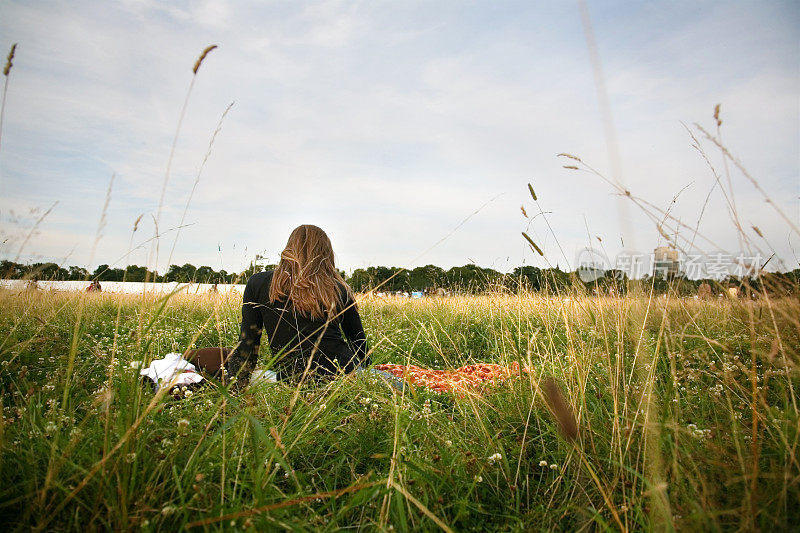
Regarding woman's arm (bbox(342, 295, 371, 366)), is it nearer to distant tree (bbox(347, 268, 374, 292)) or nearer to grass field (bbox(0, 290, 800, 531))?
grass field (bbox(0, 290, 800, 531))

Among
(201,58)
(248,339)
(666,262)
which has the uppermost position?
(201,58)

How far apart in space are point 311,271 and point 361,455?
195cm

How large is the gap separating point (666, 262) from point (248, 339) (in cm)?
275

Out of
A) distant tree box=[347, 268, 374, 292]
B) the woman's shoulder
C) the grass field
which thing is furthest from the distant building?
distant tree box=[347, 268, 374, 292]

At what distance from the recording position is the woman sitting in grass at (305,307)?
134 inches

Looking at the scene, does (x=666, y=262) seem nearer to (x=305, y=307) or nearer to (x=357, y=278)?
(x=305, y=307)

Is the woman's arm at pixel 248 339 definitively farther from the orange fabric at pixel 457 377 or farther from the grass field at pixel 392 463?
the orange fabric at pixel 457 377

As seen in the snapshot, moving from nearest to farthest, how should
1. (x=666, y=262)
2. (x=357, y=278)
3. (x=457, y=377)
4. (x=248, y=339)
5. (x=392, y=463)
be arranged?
(x=392, y=463)
(x=666, y=262)
(x=457, y=377)
(x=248, y=339)
(x=357, y=278)

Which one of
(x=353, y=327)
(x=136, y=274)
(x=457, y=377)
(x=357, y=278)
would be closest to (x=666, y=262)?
(x=457, y=377)

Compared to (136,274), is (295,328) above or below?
below

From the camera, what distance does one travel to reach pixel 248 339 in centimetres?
324

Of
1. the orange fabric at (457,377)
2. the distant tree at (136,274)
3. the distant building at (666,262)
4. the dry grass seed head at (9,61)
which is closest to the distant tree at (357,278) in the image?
the orange fabric at (457,377)

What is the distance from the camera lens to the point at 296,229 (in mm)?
3826

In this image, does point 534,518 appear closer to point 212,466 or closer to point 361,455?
point 361,455
